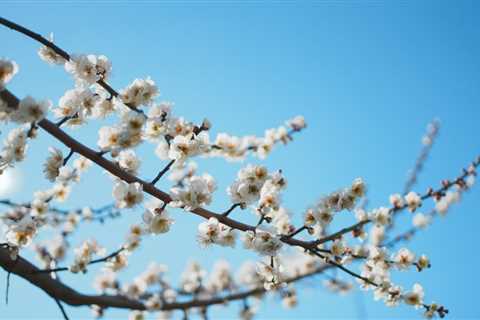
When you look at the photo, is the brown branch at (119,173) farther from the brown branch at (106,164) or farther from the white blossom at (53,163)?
the white blossom at (53,163)

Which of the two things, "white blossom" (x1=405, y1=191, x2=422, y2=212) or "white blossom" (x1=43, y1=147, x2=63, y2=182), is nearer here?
"white blossom" (x1=43, y1=147, x2=63, y2=182)

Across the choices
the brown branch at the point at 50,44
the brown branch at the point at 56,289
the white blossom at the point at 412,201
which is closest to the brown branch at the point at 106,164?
the brown branch at the point at 50,44

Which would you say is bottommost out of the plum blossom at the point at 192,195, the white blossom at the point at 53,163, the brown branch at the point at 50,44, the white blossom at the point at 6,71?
the plum blossom at the point at 192,195

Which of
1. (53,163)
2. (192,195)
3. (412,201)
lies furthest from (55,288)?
(412,201)

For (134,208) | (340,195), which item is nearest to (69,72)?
(134,208)

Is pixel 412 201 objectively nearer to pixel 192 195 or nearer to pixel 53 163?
pixel 192 195

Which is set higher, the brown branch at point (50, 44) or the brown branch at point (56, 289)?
the brown branch at point (50, 44)

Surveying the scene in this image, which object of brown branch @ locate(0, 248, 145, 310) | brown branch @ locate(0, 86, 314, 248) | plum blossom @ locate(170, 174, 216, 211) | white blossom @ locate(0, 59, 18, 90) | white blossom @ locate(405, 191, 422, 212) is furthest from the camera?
white blossom @ locate(405, 191, 422, 212)

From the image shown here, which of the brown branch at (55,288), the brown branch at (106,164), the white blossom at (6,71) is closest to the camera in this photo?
the white blossom at (6,71)

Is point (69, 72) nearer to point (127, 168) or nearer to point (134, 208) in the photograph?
point (127, 168)

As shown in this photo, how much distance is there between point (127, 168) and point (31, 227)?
35.3 inches

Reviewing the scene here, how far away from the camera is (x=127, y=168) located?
337 cm

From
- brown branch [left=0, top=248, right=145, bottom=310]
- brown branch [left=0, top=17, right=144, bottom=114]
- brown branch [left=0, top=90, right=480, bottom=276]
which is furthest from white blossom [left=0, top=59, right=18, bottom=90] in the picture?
brown branch [left=0, top=248, right=145, bottom=310]

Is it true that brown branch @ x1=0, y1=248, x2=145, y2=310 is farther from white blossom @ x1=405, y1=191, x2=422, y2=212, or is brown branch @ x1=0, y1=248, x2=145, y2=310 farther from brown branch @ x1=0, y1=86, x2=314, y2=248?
white blossom @ x1=405, y1=191, x2=422, y2=212
